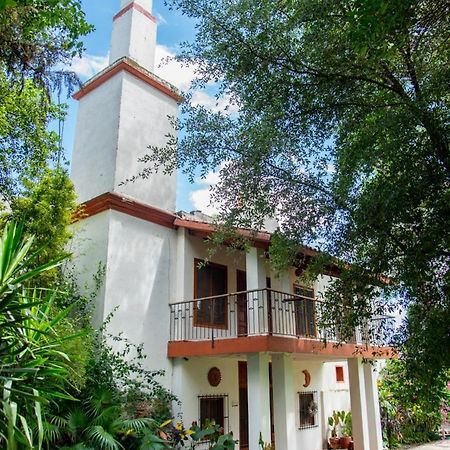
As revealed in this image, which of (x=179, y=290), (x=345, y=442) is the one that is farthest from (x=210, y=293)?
(x=345, y=442)

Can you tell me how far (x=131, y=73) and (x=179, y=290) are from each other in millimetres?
6068

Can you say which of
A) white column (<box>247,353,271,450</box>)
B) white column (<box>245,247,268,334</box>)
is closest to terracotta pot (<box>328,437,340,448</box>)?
white column (<box>247,353,271,450</box>)

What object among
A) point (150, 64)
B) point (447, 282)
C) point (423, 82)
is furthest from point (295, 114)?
point (150, 64)

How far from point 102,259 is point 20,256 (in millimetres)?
4707

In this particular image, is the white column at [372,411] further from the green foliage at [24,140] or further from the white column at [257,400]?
the green foliage at [24,140]

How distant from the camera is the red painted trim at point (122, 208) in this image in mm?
10906

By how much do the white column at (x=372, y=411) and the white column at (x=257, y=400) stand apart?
5003 millimetres

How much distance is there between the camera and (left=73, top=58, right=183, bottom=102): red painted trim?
12.6 metres

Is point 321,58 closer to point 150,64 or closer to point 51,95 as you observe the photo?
point 51,95

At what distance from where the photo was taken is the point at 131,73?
1280 cm

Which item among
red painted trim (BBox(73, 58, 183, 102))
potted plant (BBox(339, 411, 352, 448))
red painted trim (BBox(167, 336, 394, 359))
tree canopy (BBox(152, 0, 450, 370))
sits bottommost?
potted plant (BBox(339, 411, 352, 448))

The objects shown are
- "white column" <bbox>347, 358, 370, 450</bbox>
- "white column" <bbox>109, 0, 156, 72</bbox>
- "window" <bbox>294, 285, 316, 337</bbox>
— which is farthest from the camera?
"white column" <bbox>109, 0, 156, 72</bbox>

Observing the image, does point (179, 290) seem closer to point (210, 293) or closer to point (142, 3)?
point (210, 293)

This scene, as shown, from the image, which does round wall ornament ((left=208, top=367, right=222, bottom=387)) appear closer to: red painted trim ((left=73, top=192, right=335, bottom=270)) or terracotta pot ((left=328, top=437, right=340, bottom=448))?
red painted trim ((left=73, top=192, right=335, bottom=270))
